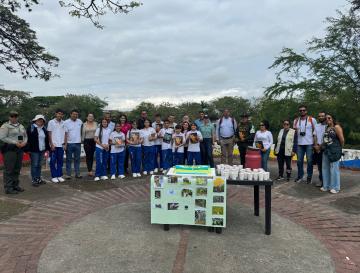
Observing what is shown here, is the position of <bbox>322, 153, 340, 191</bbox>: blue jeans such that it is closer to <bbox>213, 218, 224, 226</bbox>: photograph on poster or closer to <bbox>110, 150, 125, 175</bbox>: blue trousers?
<bbox>213, 218, 224, 226</bbox>: photograph on poster

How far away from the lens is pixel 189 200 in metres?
4.62

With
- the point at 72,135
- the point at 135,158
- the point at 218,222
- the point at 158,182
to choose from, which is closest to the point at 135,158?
the point at 135,158

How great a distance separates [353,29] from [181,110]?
2927cm

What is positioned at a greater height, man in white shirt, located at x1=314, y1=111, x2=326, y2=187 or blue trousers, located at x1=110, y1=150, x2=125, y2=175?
man in white shirt, located at x1=314, y1=111, x2=326, y2=187

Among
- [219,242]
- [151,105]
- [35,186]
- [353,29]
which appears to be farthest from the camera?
[151,105]

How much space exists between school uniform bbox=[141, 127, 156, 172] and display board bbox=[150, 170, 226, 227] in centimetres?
390

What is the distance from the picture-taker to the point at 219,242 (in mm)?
4340

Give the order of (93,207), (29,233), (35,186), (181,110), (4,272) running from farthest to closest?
(181,110) < (35,186) < (93,207) < (29,233) < (4,272)

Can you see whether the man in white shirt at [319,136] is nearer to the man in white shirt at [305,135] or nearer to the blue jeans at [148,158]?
the man in white shirt at [305,135]

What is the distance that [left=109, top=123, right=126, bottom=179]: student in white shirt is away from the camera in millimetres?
8180

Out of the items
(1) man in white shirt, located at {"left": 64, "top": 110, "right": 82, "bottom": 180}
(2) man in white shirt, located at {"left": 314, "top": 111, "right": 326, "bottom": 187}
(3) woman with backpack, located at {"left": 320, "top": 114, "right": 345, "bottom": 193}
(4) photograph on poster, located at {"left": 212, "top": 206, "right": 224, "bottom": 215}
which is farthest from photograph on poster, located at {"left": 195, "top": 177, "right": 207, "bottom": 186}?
(1) man in white shirt, located at {"left": 64, "top": 110, "right": 82, "bottom": 180}

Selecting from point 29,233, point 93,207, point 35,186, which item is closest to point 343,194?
point 93,207

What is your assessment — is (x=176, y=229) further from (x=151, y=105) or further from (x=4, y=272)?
(x=151, y=105)

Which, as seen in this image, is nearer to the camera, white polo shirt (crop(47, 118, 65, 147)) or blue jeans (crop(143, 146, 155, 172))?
white polo shirt (crop(47, 118, 65, 147))
